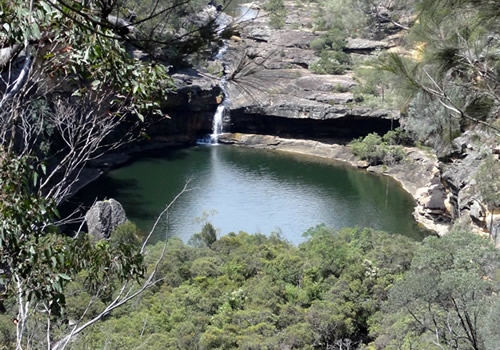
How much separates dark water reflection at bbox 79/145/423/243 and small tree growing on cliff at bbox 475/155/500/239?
9.51ft

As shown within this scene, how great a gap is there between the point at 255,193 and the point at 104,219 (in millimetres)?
6953

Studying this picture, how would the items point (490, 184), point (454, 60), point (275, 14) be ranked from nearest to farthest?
1. point (275, 14)
2. point (454, 60)
3. point (490, 184)

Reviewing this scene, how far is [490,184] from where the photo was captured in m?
16.3

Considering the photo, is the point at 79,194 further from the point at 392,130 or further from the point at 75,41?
the point at 75,41

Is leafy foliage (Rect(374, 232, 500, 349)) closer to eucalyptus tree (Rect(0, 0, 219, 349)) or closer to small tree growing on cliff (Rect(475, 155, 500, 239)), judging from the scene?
small tree growing on cliff (Rect(475, 155, 500, 239))

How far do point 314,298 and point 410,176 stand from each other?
1423cm

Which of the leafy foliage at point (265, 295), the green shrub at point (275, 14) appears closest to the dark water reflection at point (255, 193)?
the leafy foliage at point (265, 295)

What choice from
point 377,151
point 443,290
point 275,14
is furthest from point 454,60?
point 377,151

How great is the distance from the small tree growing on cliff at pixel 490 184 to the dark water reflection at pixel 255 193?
9.51 feet

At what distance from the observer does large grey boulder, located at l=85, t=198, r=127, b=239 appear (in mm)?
17000

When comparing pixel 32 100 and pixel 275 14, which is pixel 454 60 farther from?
pixel 32 100

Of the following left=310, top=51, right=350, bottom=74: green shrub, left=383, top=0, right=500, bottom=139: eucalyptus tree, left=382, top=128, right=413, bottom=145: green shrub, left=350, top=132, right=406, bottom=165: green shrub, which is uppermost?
left=310, top=51, right=350, bottom=74: green shrub

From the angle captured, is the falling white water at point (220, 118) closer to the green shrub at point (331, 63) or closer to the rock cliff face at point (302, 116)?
the rock cliff face at point (302, 116)

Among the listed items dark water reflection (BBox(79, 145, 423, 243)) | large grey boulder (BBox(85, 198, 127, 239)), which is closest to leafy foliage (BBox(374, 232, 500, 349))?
dark water reflection (BBox(79, 145, 423, 243))
